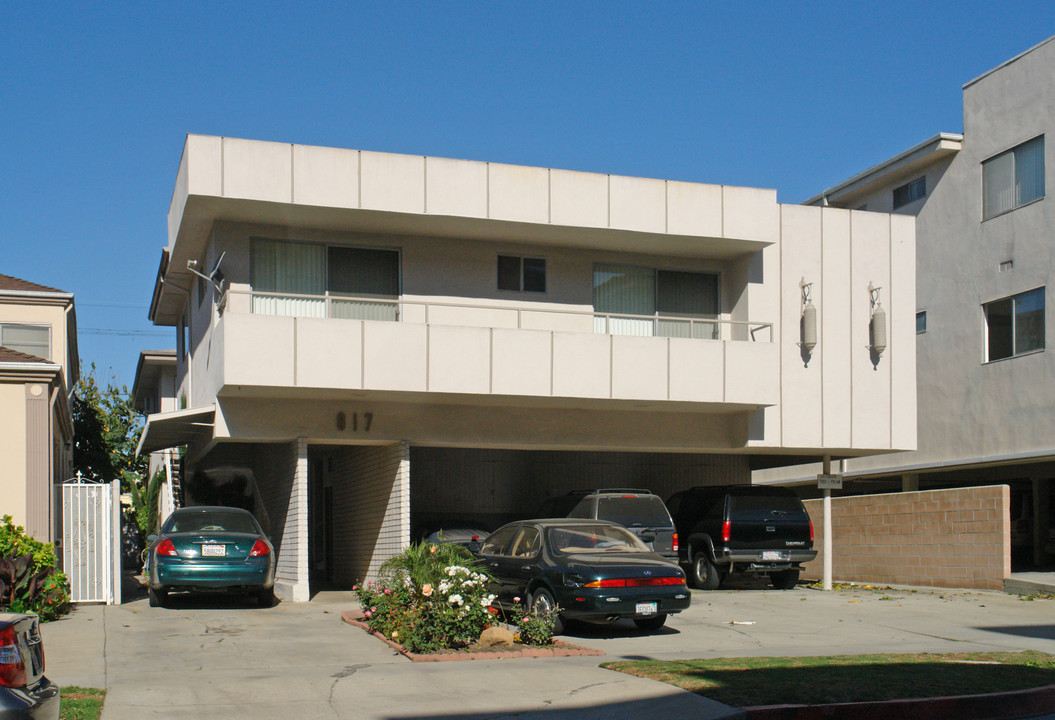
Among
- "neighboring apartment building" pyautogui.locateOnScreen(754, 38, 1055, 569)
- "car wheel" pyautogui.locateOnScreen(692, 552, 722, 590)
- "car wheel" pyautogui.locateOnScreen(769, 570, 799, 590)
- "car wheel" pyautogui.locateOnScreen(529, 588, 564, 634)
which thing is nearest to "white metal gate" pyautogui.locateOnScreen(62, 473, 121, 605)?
"car wheel" pyautogui.locateOnScreen(529, 588, 564, 634)

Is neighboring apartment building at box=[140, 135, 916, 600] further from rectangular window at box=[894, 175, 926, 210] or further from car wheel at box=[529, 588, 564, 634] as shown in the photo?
rectangular window at box=[894, 175, 926, 210]

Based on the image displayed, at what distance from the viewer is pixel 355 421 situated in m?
19.5

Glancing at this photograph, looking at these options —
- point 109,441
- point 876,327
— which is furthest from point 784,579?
point 109,441

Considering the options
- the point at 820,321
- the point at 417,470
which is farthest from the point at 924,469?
the point at 417,470

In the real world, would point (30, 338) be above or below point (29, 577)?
above

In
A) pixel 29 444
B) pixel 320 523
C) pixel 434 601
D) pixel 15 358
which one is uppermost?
pixel 15 358

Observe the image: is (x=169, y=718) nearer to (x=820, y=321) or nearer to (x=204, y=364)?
(x=204, y=364)

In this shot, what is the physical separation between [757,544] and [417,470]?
28.6ft

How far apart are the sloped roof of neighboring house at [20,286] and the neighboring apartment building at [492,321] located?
365 centimetres

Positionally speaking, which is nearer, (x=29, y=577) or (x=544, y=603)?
(x=544, y=603)

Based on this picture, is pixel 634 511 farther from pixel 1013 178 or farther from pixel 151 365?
pixel 151 365

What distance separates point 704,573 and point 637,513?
2691 mm

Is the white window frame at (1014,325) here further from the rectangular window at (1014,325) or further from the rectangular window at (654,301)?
the rectangular window at (654,301)

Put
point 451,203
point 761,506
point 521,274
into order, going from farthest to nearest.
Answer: point 521,274 → point 761,506 → point 451,203
